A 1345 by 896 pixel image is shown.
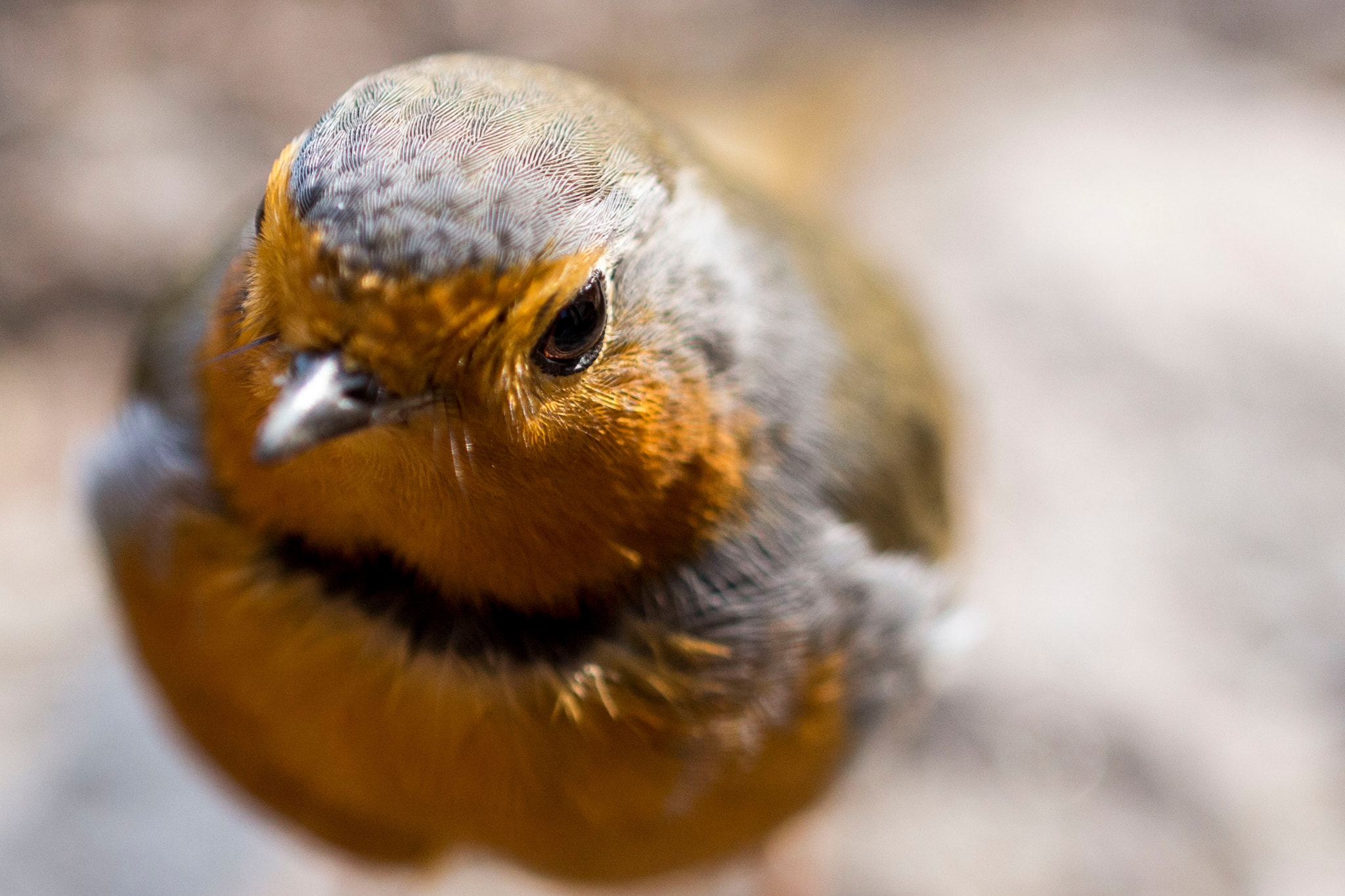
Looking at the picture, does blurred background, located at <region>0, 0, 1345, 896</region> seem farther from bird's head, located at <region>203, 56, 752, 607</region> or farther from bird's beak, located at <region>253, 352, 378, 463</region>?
bird's beak, located at <region>253, 352, 378, 463</region>

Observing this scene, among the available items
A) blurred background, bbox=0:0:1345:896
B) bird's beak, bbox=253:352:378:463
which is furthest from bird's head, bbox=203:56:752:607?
blurred background, bbox=0:0:1345:896

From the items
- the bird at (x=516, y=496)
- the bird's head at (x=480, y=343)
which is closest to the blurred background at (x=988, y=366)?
the bird at (x=516, y=496)

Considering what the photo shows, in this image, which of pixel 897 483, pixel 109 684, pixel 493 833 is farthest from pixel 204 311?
pixel 109 684

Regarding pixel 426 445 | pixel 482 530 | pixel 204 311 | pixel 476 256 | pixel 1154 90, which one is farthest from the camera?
pixel 1154 90

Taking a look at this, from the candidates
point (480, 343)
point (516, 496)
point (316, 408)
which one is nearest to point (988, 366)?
point (516, 496)

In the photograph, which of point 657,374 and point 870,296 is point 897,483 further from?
point 657,374

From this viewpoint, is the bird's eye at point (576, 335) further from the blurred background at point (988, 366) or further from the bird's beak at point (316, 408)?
the blurred background at point (988, 366)

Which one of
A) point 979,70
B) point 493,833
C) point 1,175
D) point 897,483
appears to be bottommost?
point 493,833
